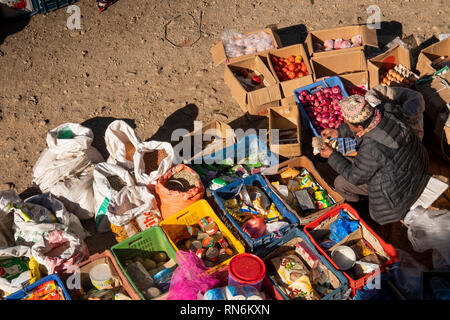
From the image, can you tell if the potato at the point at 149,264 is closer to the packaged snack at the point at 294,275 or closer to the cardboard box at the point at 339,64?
the packaged snack at the point at 294,275

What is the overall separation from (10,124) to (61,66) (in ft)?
4.40

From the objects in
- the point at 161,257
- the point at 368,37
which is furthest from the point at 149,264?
the point at 368,37

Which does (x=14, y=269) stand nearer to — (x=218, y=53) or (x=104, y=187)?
(x=104, y=187)

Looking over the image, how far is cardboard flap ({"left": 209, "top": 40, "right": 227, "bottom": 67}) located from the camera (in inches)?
249

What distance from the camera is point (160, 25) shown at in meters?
7.33

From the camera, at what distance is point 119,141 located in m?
4.81

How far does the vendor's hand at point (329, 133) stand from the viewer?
4.93m

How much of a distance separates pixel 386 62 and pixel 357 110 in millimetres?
2613

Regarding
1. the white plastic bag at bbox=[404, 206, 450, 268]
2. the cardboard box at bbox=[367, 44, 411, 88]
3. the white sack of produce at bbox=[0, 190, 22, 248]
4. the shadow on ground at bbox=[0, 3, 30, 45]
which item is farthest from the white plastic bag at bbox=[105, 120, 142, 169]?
the shadow on ground at bbox=[0, 3, 30, 45]

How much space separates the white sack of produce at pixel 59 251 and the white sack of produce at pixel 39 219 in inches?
5.9

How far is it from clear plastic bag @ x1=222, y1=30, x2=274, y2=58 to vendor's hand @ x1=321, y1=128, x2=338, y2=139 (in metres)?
2.04

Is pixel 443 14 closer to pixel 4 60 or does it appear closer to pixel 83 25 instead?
pixel 83 25

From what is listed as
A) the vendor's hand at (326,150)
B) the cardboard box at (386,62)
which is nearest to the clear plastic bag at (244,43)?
the cardboard box at (386,62)
